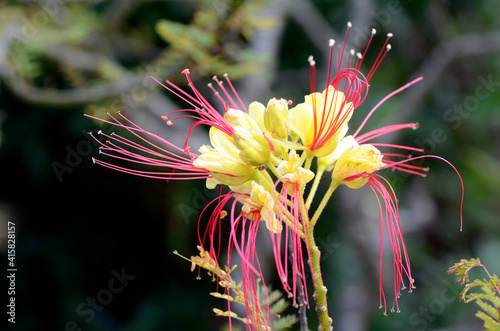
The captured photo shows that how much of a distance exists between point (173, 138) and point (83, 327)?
2.72m

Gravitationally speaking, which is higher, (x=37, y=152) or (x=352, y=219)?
(x=37, y=152)

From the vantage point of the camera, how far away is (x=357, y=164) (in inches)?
54.3

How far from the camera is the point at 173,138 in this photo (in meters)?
4.77

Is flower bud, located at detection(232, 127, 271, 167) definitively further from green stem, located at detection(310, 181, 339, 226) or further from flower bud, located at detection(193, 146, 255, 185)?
green stem, located at detection(310, 181, 339, 226)

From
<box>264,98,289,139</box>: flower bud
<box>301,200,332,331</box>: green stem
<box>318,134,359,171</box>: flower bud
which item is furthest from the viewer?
<box>318,134,359,171</box>: flower bud

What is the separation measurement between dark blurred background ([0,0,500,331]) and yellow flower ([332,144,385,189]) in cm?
326

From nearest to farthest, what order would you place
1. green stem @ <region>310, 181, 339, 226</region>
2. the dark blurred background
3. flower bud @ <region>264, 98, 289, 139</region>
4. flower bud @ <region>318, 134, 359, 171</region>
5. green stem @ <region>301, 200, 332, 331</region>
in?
green stem @ <region>301, 200, 332, 331</region> → green stem @ <region>310, 181, 339, 226</region> → flower bud @ <region>264, 98, 289, 139</region> → flower bud @ <region>318, 134, 359, 171</region> → the dark blurred background

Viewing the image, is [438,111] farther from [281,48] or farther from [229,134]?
[229,134]

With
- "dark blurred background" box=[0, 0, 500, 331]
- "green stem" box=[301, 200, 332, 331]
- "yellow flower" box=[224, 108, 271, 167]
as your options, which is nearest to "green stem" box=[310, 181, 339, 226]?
"green stem" box=[301, 200, 332, 331]

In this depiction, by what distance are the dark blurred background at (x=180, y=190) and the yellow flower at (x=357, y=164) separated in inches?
128

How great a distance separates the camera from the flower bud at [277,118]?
1.35 metres

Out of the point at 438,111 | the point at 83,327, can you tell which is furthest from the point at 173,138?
the point at 438,111

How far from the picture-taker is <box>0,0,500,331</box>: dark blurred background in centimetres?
507

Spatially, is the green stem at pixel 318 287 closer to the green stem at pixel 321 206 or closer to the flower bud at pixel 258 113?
the green stem at pixel 321 206
